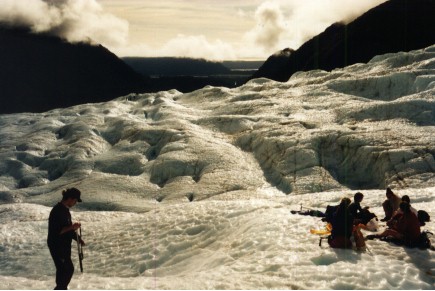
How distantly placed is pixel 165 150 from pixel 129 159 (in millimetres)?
3722

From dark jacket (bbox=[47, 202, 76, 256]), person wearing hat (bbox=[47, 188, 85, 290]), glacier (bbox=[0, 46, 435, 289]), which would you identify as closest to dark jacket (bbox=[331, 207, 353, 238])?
glacier (bbox=[0, 46, 435, 289])

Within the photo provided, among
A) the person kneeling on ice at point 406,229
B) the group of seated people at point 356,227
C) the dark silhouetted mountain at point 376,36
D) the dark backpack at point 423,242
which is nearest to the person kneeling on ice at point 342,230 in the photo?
the group of seated people at point 356,227

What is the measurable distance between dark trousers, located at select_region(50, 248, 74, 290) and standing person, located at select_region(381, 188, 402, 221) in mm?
11128

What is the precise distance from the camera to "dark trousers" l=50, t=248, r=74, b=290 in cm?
1025

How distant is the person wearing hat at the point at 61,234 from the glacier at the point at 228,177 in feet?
8.78

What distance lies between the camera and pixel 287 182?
33.1 metres

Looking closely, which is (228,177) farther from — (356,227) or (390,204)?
(356,227)

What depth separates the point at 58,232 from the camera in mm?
10203

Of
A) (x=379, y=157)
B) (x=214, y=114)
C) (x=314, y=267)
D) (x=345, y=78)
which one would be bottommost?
(x=314, y=267)

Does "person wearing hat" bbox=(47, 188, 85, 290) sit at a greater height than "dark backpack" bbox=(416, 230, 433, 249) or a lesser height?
greater

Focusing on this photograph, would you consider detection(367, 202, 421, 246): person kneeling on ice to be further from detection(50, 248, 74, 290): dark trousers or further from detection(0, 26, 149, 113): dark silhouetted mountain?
detection(0, 26, 149, 113): dark silhouetted mountain

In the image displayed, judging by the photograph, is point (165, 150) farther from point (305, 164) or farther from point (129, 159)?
point (305, 164)

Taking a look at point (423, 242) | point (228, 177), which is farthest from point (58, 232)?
point (228, 177)

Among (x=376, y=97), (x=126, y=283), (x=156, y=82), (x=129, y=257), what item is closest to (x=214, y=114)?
(x=376, y=97)
